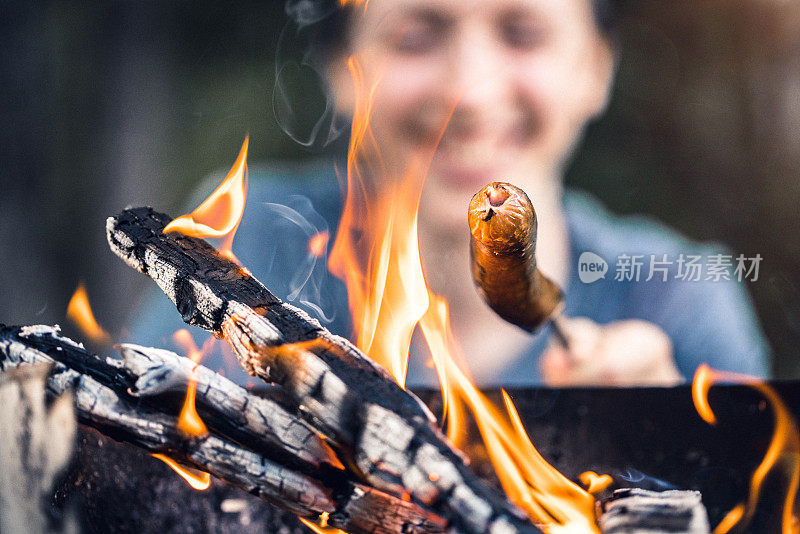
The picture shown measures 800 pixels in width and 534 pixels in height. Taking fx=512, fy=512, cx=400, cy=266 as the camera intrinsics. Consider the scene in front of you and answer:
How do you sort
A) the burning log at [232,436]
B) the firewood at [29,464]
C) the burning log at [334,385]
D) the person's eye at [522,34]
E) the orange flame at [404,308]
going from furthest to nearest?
1. the person's eye at [522,34]
2. the firewood at [29,464]
3. the orange flame at [404,308]
4. the burning log at [232,436]
5. the burning log at [334,385]

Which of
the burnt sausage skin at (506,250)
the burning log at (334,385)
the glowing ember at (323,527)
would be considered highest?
the burnt sausage skin at (506,250)

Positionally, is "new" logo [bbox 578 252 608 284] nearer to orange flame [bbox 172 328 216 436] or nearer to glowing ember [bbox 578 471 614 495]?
glowing ember [bbox 578 471 614 495]

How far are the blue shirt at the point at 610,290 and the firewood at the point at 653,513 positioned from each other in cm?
83

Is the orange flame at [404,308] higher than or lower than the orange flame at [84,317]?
higher

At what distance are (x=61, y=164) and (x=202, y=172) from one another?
470 millimetres

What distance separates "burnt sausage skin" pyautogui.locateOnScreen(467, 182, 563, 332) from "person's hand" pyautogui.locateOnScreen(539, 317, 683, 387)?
44 centimetres

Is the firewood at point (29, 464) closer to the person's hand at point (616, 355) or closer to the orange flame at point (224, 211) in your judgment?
the orange flame at point (224, 211)

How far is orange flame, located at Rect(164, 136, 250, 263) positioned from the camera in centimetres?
113

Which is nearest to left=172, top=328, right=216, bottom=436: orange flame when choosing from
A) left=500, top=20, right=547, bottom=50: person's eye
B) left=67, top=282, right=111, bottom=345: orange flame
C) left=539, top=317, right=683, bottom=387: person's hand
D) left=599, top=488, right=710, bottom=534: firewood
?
left=599, top=488, right=710, bottom=534: firewood

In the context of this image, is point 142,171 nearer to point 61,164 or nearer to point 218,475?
point 61,164

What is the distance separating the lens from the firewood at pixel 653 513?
30.5 inches

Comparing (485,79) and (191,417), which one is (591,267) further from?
(191,417)

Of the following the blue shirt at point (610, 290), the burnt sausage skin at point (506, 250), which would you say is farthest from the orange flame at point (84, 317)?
the burnt sausage skin at point (506, 250)

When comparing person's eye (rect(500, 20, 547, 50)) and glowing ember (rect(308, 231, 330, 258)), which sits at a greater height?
person's eye (rect(500, 20, 547, 50))
